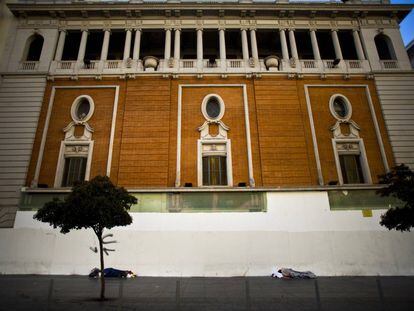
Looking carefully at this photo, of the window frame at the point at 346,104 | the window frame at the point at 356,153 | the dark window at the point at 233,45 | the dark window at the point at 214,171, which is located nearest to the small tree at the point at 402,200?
the window frame at the point at 356,153

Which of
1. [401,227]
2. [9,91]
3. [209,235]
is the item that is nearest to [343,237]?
[401,227]

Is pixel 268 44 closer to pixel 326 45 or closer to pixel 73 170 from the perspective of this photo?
pixel 326 45

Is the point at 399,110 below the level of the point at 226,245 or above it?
above

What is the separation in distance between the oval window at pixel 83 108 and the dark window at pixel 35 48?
21.9 ft

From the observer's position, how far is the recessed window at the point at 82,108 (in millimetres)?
20609

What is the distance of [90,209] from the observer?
1042cm

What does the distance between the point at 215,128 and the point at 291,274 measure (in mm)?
10713

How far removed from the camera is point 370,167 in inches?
768

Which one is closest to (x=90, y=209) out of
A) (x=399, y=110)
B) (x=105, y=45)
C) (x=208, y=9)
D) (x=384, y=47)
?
(x=105, y=45)

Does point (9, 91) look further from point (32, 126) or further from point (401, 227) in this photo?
point (401, 227)

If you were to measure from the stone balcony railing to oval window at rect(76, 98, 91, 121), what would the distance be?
2.27 m

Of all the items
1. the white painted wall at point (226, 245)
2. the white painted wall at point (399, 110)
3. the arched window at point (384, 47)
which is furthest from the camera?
the arched window at point (384, 47)

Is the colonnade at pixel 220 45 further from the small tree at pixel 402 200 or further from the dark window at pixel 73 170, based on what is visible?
the small tree at pixel 402 200

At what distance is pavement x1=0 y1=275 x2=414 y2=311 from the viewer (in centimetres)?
881
